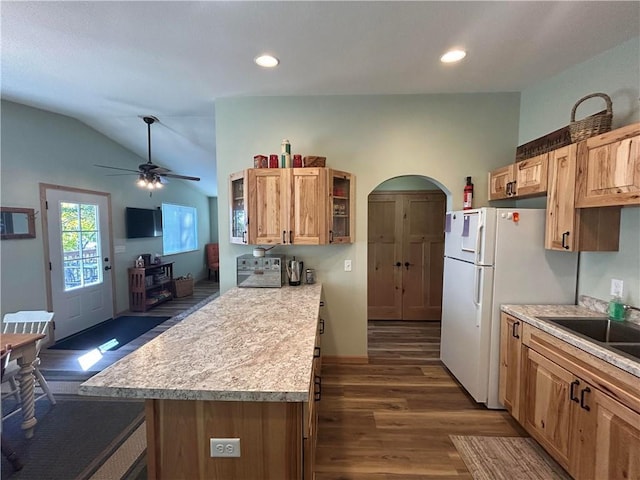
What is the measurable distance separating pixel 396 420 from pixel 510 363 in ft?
Answer: 3.33

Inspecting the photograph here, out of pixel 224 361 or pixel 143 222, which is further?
pixel 143 222

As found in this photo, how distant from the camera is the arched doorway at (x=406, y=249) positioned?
4.43 m

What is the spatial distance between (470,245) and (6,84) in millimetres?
4635

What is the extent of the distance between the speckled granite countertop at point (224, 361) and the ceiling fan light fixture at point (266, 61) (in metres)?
1.95

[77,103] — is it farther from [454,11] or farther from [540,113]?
[540,113]

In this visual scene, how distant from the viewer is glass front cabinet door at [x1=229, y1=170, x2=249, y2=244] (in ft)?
9.05

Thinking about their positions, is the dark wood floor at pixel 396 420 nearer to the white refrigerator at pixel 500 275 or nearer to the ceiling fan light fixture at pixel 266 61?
the white refrigerator at pixel 500 275

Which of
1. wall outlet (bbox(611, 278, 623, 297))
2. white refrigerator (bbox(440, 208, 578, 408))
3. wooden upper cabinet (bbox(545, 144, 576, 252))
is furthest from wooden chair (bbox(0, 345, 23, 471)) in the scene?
wall outlet (bbox(611, 278, 623, 297))

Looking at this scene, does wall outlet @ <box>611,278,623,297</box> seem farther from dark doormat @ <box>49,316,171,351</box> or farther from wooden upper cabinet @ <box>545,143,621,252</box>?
dark doormat @ <box>49,316,171,351</box>

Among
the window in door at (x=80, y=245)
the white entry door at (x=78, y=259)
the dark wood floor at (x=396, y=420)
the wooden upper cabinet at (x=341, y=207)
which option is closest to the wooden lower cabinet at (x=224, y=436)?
the dark wood floor at (x=396, y=420)

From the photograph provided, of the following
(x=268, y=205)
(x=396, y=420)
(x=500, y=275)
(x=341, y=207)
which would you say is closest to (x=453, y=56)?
(x=341, y=207)

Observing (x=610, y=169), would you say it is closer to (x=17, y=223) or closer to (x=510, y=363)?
(x=510, y=363)

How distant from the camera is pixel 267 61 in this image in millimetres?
2275

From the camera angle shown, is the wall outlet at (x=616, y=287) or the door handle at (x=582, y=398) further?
the wall outlet at (x=616, y=287)
